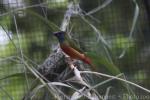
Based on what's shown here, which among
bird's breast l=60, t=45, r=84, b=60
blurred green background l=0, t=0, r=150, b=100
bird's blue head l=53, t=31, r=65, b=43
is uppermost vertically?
bird's blue head l=53, t=31, r=65, b=43

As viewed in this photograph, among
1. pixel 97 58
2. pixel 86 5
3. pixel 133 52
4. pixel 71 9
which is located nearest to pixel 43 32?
pixel 86 5

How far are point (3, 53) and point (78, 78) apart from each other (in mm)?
786

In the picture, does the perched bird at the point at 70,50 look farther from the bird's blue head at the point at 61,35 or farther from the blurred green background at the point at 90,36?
the blurred green background at the point at 90,36

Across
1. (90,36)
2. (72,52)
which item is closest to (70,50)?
(72,52)

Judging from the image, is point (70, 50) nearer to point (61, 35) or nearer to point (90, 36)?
point (61, 35)

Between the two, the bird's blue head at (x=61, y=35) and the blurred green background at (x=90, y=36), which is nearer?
the bird's blue head at (x=61, y=35)

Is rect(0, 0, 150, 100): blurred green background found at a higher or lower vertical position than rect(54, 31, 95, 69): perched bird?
lower

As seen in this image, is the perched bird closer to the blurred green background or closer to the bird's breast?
the bird's breast

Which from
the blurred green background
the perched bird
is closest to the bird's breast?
the perched bird

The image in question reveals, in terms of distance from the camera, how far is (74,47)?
3.07 ft

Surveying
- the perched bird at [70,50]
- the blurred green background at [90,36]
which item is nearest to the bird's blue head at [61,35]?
the perched bird at [70,50]

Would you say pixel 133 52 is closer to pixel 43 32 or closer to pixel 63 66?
pixel 43 32

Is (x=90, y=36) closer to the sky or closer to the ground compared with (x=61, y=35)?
closer to the ground

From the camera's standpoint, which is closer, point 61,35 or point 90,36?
point 61,35
